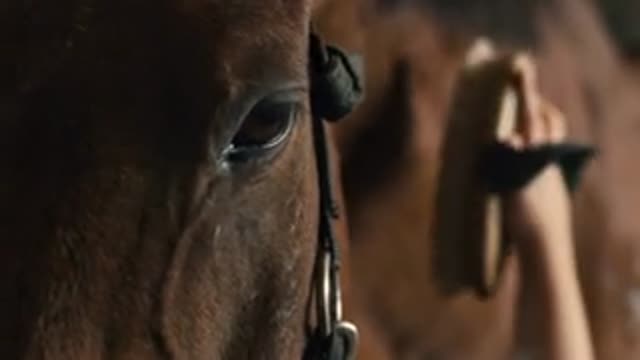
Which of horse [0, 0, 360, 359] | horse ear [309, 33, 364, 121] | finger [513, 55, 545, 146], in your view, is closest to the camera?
horse [0, 0, 360, 359]

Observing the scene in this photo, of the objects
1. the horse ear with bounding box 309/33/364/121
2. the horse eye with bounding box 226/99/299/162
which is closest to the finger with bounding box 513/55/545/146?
the horse ear with bounding box 309/33/364/121

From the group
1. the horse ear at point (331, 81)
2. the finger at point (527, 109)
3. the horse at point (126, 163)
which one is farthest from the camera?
the finger at point (527, 109)

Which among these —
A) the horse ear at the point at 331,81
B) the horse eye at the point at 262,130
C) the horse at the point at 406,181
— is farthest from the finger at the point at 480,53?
the horse eye at the point at 262,130

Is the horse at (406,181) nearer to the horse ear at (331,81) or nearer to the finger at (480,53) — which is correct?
the finger at (480,53)

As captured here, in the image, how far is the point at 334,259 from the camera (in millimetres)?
1037

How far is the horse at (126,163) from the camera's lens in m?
0.85

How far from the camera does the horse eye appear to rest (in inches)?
35.7

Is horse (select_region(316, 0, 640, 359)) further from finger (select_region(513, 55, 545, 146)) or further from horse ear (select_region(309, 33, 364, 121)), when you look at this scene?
horse ear (select_region(309, 33, 364, 121))

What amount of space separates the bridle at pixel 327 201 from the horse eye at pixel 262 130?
9cm

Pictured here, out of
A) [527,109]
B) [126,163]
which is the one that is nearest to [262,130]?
[126,163]

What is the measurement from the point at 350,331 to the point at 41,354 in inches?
10.5

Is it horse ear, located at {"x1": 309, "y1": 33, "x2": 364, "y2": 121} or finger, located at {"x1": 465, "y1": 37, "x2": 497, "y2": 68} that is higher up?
horse ear, located at {"x1": 309, "y1": 33, "x2": 364, "y2": 121}

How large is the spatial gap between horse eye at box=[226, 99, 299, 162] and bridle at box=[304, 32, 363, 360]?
92 mm

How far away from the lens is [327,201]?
1.05m
